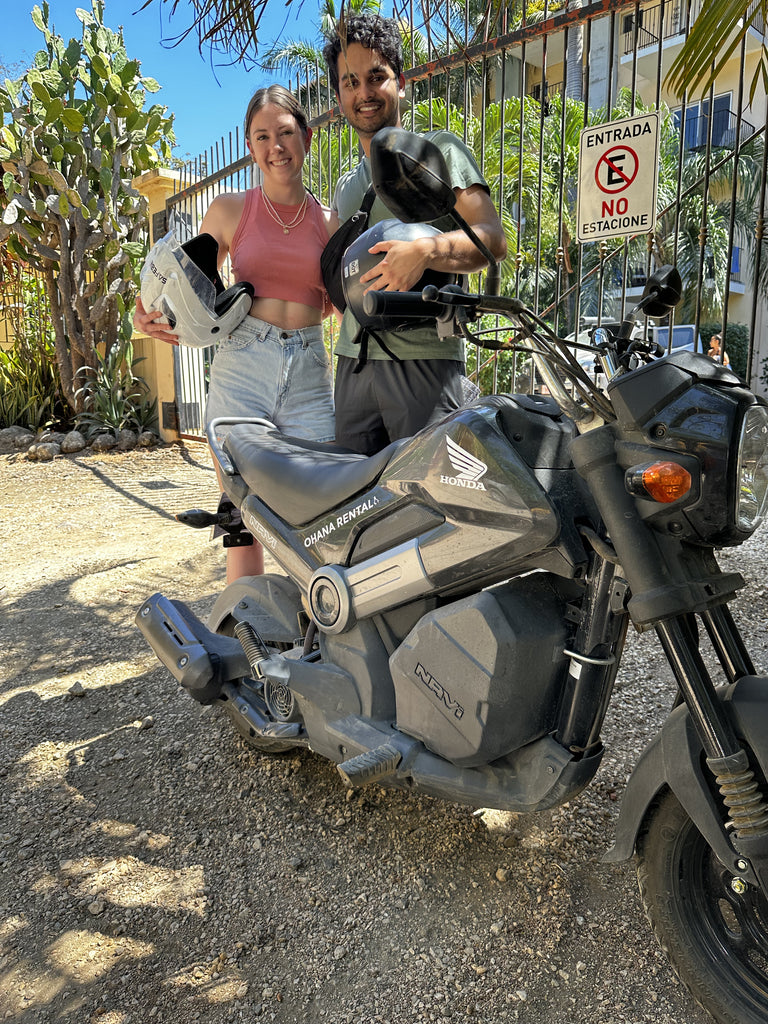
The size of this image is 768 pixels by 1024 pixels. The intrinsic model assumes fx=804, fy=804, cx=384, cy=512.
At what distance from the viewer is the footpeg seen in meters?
1.84

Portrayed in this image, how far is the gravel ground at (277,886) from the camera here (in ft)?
6.04

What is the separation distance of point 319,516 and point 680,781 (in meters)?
1.14

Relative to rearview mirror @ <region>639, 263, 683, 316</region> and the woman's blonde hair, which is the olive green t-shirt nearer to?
the woman's blonde hair

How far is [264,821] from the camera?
247cm

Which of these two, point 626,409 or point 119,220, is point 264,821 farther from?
point 119,220

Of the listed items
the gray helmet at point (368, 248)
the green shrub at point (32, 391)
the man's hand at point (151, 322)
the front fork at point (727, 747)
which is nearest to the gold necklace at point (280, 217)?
the man's hand at point (151, 322)

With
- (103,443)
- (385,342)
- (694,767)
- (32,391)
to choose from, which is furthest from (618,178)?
(32,391)

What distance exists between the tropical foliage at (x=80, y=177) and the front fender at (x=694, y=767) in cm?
893

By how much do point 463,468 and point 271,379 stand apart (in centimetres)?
145

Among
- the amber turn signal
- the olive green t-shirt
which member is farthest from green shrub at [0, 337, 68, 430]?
the amber turn signal

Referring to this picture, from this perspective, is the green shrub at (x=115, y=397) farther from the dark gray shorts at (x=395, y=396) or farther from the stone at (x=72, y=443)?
the dark gray shorts at (x=395, y=396)

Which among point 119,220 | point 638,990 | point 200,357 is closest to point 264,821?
point 638,990

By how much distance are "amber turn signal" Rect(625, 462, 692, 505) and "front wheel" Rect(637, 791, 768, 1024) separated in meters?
0.63

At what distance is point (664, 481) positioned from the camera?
1.45 metres
